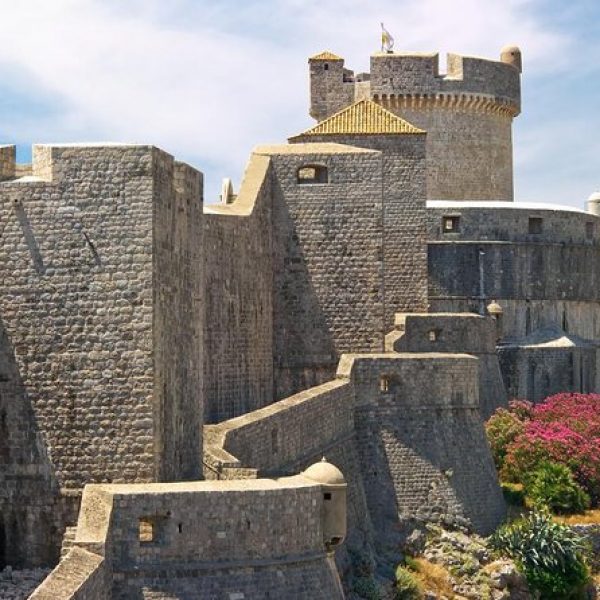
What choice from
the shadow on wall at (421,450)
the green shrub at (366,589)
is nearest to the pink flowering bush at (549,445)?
the shadow on wall at (421,450)

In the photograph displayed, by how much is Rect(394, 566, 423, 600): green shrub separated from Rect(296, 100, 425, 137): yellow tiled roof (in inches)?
446

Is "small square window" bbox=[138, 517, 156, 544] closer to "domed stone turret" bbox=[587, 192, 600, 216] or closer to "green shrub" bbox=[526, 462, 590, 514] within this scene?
"green shrub" bbox=[526, 462, 590, 514]

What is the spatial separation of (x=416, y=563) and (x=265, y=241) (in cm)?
721

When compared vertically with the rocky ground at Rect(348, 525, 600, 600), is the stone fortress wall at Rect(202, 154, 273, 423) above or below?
above

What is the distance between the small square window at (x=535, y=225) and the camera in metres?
40.6

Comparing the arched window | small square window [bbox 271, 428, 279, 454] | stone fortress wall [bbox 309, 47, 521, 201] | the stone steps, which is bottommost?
the stone steps

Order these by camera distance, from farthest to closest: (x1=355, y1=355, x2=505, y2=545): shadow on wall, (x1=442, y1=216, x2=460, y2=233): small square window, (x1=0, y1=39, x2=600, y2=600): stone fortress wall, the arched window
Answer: (x1=442, y1=216, x2=460, y2=233): small square window < the arched window < (x1=355, y1=355, x2=505, y2=545): shadow on wall < (x1=0, y1=39, x2=600, y2=600): stone fortress wall

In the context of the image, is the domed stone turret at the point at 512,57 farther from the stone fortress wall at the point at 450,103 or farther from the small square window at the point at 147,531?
the small square window at the point at 147,531

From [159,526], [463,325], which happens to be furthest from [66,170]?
[463,325]

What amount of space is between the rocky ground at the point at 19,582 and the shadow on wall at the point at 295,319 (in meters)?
12.9

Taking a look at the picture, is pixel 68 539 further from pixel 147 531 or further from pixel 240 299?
pixel 240 299

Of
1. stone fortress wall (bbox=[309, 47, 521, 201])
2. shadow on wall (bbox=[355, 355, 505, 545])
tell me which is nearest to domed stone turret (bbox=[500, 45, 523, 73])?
stone fortress wall (bbox=[309, 47, 521, 201])

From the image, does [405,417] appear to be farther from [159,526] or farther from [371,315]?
[159,526]

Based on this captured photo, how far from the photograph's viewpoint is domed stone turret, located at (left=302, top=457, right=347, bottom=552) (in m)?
17.2
